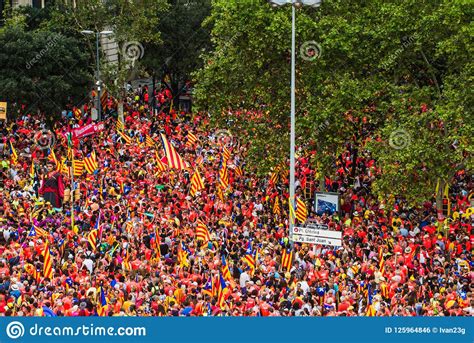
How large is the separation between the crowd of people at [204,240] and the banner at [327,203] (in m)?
0.25

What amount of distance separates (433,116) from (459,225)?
13.0 ft

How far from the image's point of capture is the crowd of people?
27984mm

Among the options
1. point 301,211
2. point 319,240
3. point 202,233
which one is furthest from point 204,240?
point 319,240

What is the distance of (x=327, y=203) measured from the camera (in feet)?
133

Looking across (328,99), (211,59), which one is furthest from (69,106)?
(328,99)

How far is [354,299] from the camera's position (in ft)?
Result: 94.1

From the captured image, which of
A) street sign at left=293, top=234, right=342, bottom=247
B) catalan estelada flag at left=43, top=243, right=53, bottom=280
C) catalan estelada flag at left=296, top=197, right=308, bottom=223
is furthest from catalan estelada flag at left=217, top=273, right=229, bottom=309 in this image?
catalan estelada flag at left=296, top=197, right=308, bottom=223

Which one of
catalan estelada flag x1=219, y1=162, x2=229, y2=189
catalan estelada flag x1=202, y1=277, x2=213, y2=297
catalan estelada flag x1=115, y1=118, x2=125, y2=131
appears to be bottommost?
catalan estelada flag x1=202, y1=277, x2=213, y2=297

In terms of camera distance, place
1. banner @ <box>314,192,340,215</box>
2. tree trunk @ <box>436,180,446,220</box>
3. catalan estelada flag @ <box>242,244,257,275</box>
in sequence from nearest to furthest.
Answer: catalan estelada flag @ <box>242,244,257,275</box> < banner @ <box>314,192,340,215</box> < tree trunk @ <box>436,180,446,220</box>

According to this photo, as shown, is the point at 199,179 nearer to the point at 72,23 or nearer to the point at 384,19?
the point at 384,19

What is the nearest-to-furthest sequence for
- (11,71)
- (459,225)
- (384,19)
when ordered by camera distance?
1. (459,225)
2. (384,19)
3. (11,71)

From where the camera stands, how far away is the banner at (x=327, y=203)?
1596 inches

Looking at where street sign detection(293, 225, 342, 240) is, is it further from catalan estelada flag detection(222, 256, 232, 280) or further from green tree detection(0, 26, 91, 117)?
green tree detection(0, 26, 91, 117)

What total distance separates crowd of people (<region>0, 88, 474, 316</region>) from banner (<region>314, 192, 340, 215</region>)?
0.25 metres
